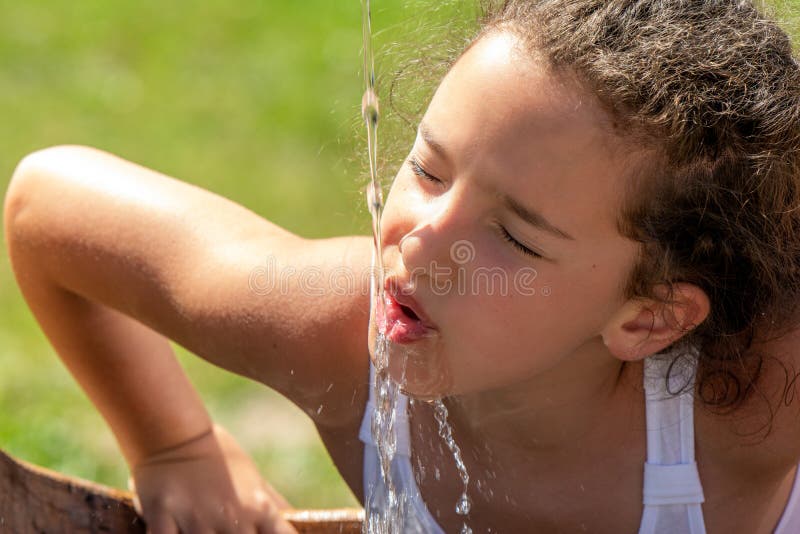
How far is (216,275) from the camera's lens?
60.7 inches

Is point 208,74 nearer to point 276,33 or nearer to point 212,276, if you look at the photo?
point 276,33

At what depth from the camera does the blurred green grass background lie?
2.47m

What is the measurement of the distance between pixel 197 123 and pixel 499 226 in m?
2.43

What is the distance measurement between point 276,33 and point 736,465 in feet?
9.26

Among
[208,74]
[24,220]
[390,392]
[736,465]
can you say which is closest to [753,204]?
[736,465]

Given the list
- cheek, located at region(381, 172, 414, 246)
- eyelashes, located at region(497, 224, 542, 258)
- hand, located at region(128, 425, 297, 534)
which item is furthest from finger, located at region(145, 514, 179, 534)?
eyelashes, located at region(497, 224, 542, 258)

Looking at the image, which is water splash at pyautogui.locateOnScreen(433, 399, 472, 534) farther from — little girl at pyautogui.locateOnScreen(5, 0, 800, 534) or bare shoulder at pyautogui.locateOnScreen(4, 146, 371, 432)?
bare shoulder at pyautogui.locateOnScreen(4, 146, 371, 432)

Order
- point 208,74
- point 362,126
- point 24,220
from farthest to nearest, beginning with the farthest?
point 208,74 → point 362,126 → point 24,220

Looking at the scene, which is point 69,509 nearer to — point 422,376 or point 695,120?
point 422,376

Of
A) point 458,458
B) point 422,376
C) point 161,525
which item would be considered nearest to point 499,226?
point 422,376

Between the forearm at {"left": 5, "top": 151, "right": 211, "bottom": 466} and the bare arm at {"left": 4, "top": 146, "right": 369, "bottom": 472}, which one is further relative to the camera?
the forearm at {"left": 5, "top": 151, "right": 211, "bottom": 466}

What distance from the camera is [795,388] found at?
1.52 m

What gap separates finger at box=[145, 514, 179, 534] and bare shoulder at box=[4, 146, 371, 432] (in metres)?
0.22

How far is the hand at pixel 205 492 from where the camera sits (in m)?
1.61
